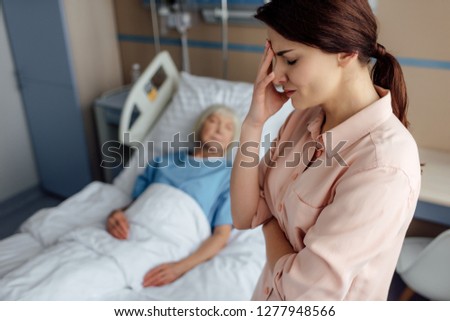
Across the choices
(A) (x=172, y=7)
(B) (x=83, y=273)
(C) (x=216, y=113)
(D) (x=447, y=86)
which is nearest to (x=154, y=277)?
(B) (x=83, y=273)

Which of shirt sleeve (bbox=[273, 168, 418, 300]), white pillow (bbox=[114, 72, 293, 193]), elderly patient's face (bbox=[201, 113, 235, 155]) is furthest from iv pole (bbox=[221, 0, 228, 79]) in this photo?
shirt sleeve (bbox=[273, 168, 418, 300])

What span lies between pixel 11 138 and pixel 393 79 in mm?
2759

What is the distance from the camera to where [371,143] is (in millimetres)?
705

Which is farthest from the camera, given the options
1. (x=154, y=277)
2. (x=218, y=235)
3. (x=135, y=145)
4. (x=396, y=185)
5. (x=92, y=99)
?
(x=92, y=99)

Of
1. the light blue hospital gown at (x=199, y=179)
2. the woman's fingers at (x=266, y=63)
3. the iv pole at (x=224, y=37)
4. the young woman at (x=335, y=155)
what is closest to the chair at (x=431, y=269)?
the light blue hospital gown at (x=199, y=179)

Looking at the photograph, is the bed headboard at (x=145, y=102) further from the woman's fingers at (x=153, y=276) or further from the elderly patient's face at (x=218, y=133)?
the woman's fingers at (x=153, y=276)

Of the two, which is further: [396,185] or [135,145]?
[135,145]

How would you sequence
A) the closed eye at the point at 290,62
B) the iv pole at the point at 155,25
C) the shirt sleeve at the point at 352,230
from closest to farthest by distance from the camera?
the shirt sleeve at the point at 352,230
the closed eye at the point at 290,62
the iv pole at the point at 155,25

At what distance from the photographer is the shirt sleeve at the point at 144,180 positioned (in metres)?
1.99

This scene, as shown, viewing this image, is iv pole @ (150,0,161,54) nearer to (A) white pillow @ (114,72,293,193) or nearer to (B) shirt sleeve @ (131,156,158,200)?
(A) white pillow @ (114,72,293,193)

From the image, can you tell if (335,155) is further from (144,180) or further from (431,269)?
(144,180)

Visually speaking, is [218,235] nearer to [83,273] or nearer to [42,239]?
[83,273]

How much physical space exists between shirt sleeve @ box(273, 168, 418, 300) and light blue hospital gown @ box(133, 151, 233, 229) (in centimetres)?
107
